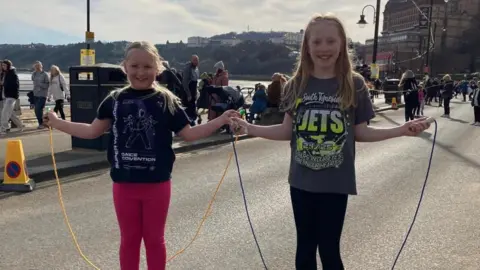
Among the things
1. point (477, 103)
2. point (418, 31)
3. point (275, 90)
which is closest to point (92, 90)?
point (275, 90)

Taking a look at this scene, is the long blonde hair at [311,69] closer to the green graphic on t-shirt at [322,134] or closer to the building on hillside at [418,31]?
the green graphic on t-shirt at [322,134]

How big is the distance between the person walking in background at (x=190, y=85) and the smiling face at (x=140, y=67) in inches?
402

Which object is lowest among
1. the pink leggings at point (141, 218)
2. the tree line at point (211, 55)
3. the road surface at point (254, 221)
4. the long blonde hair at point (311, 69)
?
the road surface at point (254, 221)

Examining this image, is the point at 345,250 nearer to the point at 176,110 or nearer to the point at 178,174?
the point at 176,110

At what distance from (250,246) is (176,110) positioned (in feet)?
6.74

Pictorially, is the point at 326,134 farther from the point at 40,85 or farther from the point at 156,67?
the point at 40,85

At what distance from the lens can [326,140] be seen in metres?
2.99

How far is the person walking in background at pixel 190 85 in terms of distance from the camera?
1352cm

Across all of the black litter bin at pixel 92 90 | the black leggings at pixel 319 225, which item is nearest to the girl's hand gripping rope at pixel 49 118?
the black leggings at pixel 319 225

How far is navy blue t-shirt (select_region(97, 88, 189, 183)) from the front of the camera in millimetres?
3150

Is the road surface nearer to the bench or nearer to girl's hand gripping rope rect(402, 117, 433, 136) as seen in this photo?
girl's hand gripping rope rect(402, 117, 433, 136)

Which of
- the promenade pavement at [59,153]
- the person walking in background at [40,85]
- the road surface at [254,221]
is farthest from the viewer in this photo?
the person walking in background at [40,85]

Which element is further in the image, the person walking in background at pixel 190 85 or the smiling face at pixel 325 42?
the person walking in background at pixel 190 85

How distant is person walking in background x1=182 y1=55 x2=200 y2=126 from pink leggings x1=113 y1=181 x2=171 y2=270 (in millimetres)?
10222
